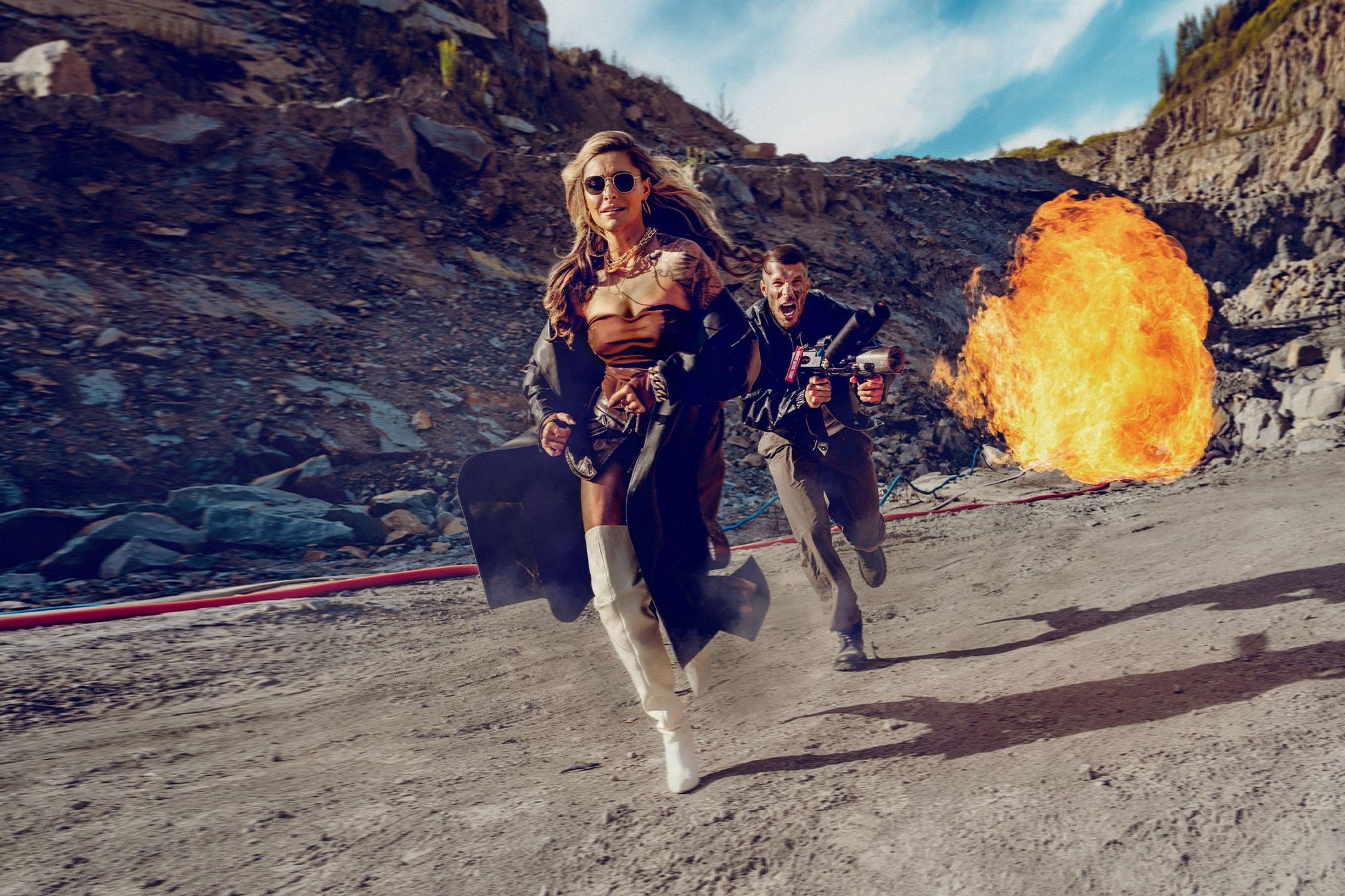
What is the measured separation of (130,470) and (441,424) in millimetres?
3500

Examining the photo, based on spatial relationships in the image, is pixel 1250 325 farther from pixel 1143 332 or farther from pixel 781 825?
pixel 781 825

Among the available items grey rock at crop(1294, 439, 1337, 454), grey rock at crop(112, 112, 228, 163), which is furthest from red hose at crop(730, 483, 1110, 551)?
grey rock at crop(112, 112, 228, 163)

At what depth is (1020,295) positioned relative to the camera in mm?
19625

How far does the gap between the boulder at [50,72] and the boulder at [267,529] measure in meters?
9.62

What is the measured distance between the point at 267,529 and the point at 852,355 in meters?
5.88

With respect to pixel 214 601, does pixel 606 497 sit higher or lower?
lower

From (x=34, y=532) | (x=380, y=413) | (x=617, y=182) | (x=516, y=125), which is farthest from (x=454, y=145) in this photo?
(x=617, y=182)

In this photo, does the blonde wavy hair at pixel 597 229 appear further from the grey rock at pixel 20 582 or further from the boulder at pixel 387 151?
the boulder at pixel 387 151

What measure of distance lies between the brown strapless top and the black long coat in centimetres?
8

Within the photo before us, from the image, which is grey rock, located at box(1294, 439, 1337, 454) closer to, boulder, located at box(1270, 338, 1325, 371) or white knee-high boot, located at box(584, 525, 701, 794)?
boulder, located at box(1270, 338, 1325, 371)

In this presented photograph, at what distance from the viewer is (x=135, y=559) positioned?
6242mm

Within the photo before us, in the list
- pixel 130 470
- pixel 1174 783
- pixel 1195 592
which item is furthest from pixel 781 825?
pixel 130 470

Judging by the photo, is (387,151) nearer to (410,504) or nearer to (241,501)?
(410,504)

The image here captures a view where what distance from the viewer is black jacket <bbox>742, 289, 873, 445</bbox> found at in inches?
163
